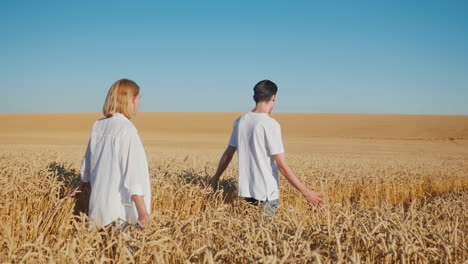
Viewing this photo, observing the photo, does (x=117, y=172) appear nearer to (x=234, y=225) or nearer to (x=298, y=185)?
(x=234, y=225)

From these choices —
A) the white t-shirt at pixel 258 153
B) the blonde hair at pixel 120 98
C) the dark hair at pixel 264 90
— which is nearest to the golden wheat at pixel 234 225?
the white t-shirt at pixel 258 153

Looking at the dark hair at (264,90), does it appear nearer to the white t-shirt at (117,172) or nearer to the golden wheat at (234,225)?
the golden wheat at (234,225)

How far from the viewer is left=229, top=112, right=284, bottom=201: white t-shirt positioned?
3.92 meters

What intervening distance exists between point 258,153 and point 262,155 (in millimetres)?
57

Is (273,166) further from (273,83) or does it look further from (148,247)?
(148,247)

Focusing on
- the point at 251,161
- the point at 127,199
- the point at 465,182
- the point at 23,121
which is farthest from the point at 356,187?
the point at 23,121

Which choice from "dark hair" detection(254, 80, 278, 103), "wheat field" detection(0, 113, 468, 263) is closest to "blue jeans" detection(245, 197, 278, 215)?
"wheat field" detection(0, 113, 468, 263)

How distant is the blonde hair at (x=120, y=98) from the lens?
3020mm

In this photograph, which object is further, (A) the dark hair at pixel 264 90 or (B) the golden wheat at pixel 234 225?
(A) the dark hair at pixel 264 90

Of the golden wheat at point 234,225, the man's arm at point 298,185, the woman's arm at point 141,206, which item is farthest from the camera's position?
the man's arm at point 298,185

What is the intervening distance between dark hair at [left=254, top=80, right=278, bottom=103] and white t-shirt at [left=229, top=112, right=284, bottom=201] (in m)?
0.19

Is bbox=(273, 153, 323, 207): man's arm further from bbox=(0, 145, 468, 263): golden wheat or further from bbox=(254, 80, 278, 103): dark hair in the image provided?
bbox=(254, 80, 278, 103): dark hair

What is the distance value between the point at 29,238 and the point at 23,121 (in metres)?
66.1

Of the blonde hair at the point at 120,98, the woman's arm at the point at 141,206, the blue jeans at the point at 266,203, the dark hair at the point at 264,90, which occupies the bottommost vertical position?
the blue jeans at the point at 266,203
